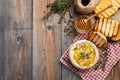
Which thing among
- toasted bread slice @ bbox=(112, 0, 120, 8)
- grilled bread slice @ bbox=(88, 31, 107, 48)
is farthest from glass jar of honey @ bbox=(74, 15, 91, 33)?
toasted bread slice @ bbox=(112, 0, 120, 8)

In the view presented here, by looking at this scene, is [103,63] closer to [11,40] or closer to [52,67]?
[52,67]

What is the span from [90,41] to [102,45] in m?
0.05

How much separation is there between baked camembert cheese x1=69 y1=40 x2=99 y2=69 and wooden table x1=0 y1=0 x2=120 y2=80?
3.0 inches

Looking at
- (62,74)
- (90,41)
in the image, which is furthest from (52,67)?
(90,41)

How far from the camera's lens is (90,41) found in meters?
2.23

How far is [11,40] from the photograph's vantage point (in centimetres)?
226

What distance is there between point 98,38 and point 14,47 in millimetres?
356

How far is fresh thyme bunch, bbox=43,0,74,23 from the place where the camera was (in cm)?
225

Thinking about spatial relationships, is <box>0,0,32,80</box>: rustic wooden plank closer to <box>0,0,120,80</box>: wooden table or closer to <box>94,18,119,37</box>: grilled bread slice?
<box>0,0,120,80</box>: wooden table

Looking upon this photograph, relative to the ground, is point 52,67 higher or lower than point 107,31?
lower

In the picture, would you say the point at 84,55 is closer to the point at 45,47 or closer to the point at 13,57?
the point at 45,47

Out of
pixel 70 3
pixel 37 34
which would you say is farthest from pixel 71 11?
pixel 37 34

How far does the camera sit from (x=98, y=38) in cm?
222

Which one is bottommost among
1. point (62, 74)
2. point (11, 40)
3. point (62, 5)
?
point (62, 74)
